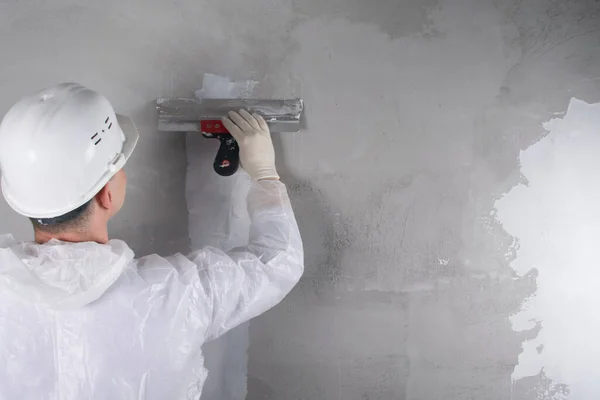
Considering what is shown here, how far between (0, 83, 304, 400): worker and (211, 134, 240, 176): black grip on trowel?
27 centimetres

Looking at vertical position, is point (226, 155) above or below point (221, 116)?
below

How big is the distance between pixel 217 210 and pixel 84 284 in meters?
0.54

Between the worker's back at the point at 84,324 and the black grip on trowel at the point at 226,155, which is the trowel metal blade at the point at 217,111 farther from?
the worker's back at the point at 84,324

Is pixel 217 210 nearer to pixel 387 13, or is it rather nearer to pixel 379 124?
pixel 379 124

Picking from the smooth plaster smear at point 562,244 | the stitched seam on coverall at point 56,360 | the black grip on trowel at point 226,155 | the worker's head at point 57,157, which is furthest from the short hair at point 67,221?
the smooth plaster smear at point 562,244

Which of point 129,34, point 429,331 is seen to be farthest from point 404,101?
point 129,34

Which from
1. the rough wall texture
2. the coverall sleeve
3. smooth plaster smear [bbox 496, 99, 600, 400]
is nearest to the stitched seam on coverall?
the coverall sleeve

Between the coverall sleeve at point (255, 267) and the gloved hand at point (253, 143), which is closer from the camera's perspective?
the coverall sleeve at point (255, 267)

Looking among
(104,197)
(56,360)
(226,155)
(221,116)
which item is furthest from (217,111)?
(56,360)

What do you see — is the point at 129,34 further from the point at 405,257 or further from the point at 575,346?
the point at 575,346

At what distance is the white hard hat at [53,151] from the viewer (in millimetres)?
893

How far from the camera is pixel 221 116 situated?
126cm

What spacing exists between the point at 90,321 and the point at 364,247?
0.76m

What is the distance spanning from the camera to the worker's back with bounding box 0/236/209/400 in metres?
0.88
